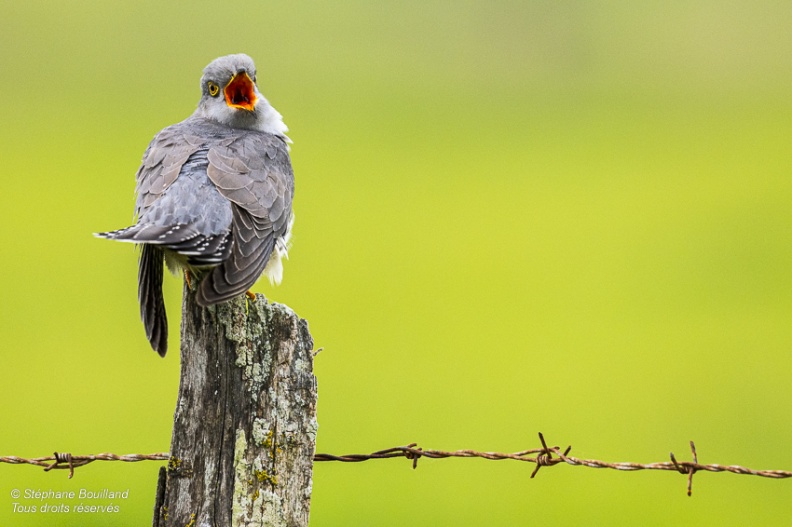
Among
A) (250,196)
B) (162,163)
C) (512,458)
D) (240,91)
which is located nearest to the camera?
(512,458)

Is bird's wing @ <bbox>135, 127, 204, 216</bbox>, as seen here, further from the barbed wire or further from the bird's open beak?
the barbed wire

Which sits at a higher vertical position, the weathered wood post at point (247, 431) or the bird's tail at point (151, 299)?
the bird's tail at point (151, 299)

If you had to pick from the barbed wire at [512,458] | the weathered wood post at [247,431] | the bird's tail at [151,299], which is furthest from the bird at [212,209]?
the barbed wire at [512,458]

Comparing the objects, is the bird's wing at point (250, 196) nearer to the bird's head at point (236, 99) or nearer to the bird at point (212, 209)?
the bird at point (212, 209)

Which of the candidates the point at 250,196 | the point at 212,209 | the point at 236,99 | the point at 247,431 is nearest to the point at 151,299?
the point at 212,209

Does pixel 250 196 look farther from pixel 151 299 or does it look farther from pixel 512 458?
pixel 512 458

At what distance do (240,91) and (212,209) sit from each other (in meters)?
1.64

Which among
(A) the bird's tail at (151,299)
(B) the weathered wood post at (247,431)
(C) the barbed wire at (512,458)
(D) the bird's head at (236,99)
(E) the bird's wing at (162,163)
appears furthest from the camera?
(D) the bird's head at (236,99)

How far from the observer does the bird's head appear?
19.0 feet

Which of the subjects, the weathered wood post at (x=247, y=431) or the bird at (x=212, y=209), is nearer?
the weathered wood post at (x=247, y=431)

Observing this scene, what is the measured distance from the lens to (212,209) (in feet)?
14.7

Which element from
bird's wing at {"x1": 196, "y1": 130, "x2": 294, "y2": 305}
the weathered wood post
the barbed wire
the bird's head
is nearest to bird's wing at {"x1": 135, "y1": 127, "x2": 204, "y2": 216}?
bird's wing at {"x1": 196, "y1": 130, "x2": 294, "y2": 305}

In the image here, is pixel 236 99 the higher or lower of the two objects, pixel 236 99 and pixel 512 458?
the higher

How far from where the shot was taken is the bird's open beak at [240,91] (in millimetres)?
5820
